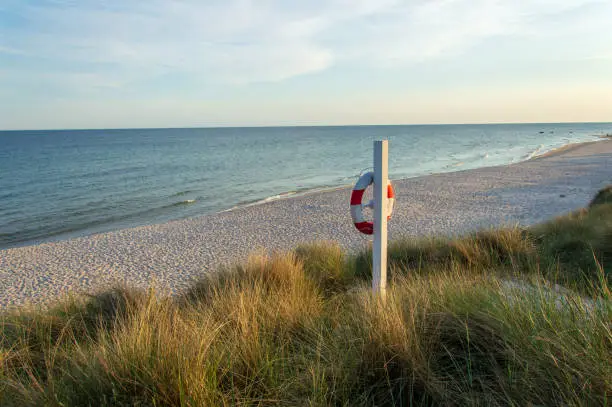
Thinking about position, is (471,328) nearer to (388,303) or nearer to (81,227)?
(388,303)

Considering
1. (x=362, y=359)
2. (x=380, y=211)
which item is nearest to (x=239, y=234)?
(x=380, y=211)

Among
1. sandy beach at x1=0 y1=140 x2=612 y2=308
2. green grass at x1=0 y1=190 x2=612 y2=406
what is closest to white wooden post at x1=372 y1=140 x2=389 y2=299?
green grass at x1=0 y1=190 x2=612 y2=406

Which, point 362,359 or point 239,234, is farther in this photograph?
point 239,234

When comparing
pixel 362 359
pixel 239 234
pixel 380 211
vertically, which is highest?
pixel 380 211

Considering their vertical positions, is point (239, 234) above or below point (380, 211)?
below

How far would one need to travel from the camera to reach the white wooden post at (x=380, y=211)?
3.22 metres

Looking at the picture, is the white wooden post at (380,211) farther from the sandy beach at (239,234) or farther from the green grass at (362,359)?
the sandy beach at (239,234)

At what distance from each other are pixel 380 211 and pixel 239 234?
7.78 metres

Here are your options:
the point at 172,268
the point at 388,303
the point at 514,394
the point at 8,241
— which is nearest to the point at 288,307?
the point at 388,303

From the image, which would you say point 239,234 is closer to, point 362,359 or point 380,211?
point 380,211

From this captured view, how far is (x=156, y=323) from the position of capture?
2.60 m

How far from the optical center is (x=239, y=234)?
1068 cm

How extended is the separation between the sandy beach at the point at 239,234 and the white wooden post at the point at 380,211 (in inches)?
98.2

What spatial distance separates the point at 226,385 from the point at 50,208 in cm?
1808
